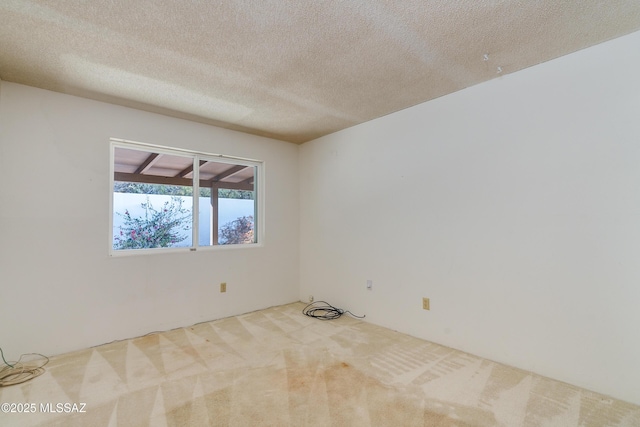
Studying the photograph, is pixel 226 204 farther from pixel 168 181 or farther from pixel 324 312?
pixel 324 312

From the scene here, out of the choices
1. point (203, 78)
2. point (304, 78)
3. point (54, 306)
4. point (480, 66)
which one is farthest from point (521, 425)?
point (54, 306)

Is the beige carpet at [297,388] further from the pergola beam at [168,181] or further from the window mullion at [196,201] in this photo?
the pergola beam at [168,181]

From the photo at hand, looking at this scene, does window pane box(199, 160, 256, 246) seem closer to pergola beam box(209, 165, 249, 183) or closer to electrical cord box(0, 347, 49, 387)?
pergola beam box(209, 165, 249, 183)

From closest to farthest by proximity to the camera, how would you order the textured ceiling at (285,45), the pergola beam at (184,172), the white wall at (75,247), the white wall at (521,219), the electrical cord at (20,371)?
the textured ceiling at (285,45) → the white wall at (521,219) → the electrical cord at (20,371) → the white wall at (75,247) → the pergola beam at (184,172)

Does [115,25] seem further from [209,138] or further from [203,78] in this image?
[209,138]

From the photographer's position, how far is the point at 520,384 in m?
2.03

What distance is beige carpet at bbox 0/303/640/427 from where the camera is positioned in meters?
1.70

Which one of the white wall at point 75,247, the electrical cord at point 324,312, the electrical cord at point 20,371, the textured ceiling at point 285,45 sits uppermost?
the textured ceiling at point 285,45

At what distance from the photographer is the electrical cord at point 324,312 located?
11.6 feet

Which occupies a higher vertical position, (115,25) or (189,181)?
(115,25)

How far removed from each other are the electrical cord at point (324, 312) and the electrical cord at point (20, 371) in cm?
240

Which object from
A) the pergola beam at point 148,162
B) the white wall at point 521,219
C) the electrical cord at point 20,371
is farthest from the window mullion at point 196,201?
the white wall at point 521,219

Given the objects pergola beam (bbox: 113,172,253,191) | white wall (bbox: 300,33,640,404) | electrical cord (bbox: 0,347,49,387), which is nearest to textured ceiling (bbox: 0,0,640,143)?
white wall (bbox: 300,33,640,404)

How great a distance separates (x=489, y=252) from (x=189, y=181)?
313 centimetres
